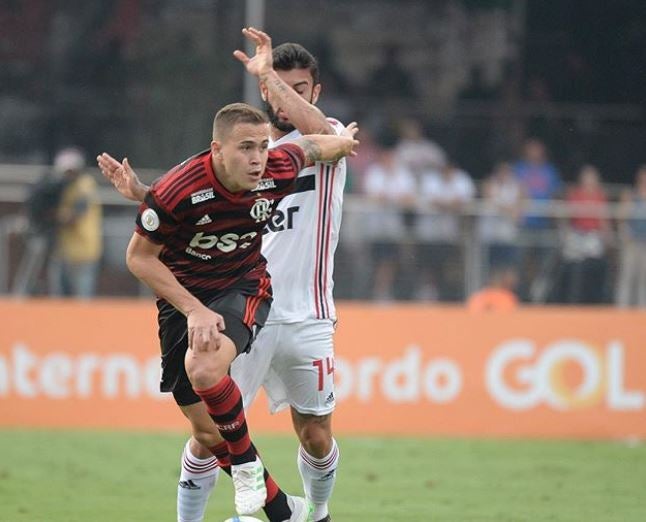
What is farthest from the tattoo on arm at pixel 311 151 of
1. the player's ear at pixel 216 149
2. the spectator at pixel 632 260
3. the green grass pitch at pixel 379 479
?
the spectator at pixel 632 260

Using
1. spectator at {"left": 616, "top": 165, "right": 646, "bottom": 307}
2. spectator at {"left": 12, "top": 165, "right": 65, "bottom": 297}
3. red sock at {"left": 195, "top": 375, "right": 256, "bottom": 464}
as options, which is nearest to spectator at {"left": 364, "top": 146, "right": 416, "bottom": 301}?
spectator at {"left": 616, "top": 165, "right": 646, "bottom": 307}

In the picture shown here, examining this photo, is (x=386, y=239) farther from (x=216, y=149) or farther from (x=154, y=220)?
(x=154, y=220)

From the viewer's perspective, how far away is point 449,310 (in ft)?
48.7

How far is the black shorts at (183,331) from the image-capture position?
300 inches

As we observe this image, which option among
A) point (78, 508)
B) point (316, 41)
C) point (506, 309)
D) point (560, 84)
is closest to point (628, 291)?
point (506, 309)

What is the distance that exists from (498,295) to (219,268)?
8.35 meters

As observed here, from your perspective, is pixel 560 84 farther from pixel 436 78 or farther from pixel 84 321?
pixel 84 321

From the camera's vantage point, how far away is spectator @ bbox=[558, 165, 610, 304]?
1567 cm

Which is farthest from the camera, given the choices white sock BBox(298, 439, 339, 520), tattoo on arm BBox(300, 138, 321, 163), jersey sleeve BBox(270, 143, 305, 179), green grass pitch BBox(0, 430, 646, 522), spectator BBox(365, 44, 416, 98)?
spectator BBox(365, 44, 416, 98)

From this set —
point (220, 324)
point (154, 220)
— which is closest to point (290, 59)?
point (154, 220)

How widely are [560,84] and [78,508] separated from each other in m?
12.4

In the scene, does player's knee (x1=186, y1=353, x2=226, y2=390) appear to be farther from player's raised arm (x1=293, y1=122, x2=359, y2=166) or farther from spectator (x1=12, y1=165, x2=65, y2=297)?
spectator (x1=12, y1=165, x2=65, y2=297)

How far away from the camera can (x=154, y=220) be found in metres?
7.28

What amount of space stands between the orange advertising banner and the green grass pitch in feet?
1.34
